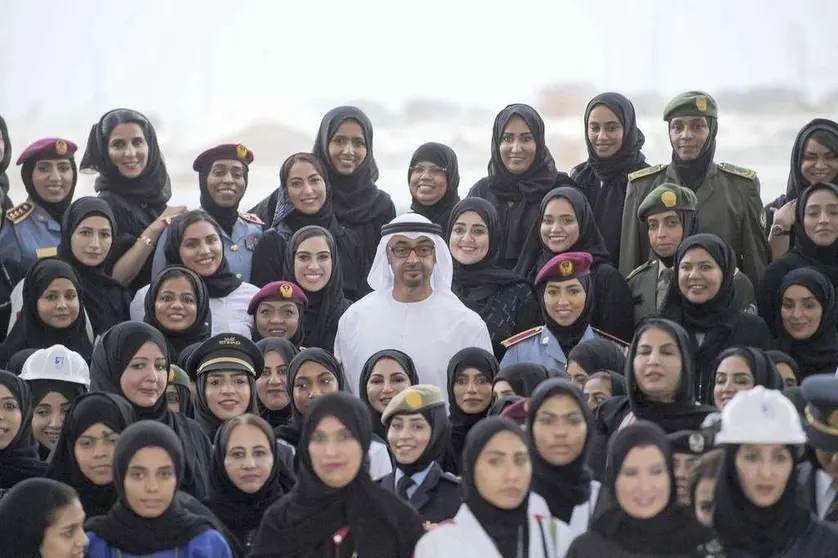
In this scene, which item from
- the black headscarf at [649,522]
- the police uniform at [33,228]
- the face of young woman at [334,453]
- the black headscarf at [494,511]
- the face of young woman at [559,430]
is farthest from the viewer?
the police uniform at [33,228]

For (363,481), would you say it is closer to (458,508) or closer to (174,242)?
(458,508)

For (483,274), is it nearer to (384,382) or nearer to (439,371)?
(439,371)

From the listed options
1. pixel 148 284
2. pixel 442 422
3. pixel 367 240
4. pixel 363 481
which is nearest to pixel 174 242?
pixel 148 284

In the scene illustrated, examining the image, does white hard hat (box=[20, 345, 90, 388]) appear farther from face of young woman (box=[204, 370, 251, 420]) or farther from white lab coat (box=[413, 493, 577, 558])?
white lab coat (box=[413, 493, 577, 558])

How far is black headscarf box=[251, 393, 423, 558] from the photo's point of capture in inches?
203

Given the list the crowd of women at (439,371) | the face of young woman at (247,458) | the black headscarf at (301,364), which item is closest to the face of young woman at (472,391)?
the crowd of women at (439,371)

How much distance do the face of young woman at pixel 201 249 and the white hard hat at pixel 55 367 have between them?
3.20 ft

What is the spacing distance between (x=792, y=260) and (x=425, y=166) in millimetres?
1765

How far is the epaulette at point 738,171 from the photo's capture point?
7.71 metres

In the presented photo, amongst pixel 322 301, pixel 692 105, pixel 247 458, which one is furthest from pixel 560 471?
pixel 692 105

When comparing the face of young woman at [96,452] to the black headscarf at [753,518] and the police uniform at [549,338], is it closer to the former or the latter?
the police uniform at [549,338]

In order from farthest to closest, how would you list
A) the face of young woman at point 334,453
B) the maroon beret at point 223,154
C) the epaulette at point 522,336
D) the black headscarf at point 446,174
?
1. the black headscarf at point 446,174
2. the maroon beret at point 223,154
3. the epaulette at point 522,336
4. the face of young woman at point 334,453

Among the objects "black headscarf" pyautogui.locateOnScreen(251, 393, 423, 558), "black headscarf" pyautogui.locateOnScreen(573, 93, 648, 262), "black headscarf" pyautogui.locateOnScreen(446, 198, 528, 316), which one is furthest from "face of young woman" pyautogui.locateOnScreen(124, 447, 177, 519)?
"black headscarf" pyautogui.locateOnScreen(573, 93, 648, 262)

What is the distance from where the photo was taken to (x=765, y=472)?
4.97 meters
